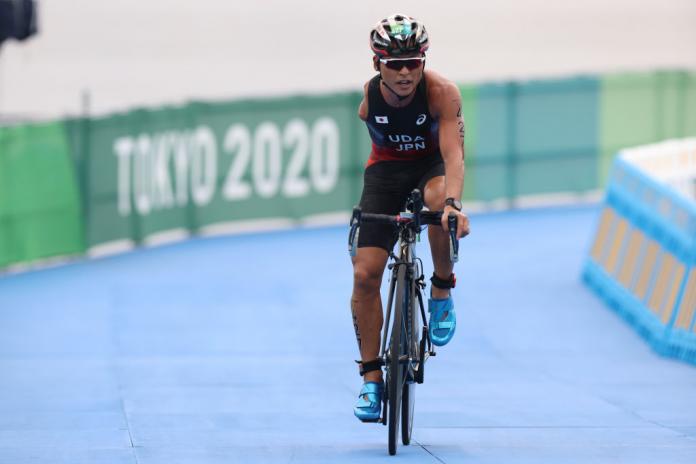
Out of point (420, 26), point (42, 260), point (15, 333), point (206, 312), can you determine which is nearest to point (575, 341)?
point (206, 312)

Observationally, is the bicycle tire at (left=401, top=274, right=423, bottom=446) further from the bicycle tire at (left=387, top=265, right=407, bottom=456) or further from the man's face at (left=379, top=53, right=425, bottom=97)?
the man's face at (left=379, top=53, right=425, bottom=97)

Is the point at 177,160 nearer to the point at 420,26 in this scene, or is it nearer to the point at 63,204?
the point at 63,204

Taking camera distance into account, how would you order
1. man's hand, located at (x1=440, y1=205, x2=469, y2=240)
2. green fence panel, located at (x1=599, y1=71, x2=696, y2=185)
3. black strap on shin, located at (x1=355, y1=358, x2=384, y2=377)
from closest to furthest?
man's hand, located at (x1=440, y1=205, x2=469, y2=240) < black strap on shin, located at (x1=355, y1=358, x2=384, y2=377) < green fence panel, located at (x1=599, y1=71, x2=696, y2=185)

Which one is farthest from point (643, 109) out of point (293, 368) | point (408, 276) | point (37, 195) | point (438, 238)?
point (408, 276)

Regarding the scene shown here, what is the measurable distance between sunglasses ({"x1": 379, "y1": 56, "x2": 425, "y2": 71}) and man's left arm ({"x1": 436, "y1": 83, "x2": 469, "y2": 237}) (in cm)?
24

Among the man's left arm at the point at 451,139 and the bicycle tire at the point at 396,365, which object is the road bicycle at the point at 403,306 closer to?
the bicycle tire at the point at 396,365

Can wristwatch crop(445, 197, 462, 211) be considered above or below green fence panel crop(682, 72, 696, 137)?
above

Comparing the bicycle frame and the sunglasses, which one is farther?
the bicycle frame

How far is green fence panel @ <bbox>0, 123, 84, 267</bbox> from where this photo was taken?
664 inches

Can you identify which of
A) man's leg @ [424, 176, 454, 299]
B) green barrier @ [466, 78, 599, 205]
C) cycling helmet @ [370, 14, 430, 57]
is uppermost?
cycling helmet @ [370, 14, 430, 57]

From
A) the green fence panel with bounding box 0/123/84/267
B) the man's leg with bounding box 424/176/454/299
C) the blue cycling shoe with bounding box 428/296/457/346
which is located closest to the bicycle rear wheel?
the man's leg with bounding box 424/176/454/299

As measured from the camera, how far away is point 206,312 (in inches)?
575

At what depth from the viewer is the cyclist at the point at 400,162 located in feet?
25.1

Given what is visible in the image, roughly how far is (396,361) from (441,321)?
729 millimetres
